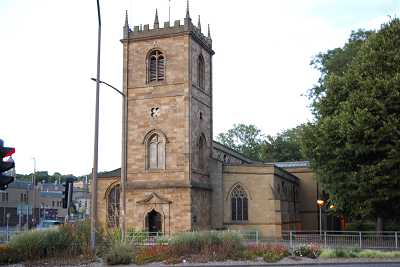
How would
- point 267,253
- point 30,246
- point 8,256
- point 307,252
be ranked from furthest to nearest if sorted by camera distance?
point 307,252
point 267,253
point 30,246
point 8,256

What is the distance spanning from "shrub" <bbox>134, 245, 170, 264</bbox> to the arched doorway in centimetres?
1920

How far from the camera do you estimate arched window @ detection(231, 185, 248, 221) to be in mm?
45156

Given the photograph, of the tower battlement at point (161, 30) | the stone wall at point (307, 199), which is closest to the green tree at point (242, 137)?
the stone wall at point (307, 199)

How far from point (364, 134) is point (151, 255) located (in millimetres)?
15277

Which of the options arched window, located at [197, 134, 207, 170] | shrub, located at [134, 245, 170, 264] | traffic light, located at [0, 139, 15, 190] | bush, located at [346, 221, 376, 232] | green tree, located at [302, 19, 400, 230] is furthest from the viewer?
bush, located at [346, 221, 376, 232]

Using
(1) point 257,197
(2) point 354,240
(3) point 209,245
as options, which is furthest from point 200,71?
(3) point 209,245

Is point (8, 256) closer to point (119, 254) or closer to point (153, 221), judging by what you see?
point (119, 254)

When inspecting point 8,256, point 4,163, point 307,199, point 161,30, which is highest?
point 161,30

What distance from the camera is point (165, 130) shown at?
43.1 meters

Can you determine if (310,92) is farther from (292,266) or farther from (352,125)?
(292,266)

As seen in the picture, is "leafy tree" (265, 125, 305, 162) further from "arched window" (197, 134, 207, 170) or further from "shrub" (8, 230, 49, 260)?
"shrub" (8, 230, 49, 260)

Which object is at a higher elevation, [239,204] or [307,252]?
[239,204]

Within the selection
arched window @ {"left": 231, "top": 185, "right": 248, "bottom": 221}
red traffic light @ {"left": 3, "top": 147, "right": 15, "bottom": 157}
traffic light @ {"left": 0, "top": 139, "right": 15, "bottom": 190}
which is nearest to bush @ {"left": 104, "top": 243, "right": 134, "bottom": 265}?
traffic light @ {"left": 0, "top": 139, "right": 15, "bottom": 190}

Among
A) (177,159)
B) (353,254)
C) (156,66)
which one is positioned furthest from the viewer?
(156,66)
